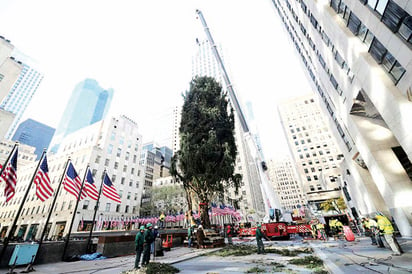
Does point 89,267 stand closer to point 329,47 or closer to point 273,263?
point 273,263

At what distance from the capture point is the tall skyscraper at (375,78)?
10.6m

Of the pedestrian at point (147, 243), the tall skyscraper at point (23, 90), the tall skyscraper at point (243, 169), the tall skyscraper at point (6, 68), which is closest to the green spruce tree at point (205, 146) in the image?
the tall skyscraper at point (243, 169)

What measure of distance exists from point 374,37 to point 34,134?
236927 mm

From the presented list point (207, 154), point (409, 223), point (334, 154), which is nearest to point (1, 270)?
point (207, 154)

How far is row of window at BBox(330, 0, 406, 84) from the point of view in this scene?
409 inches

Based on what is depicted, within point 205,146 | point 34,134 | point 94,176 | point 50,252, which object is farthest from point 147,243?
point 34,134

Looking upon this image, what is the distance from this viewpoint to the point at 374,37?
12.3 metres

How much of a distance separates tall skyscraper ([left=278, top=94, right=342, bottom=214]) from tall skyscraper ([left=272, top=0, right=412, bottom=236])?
4943cm

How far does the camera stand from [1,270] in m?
8.53

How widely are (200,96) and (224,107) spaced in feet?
10.9

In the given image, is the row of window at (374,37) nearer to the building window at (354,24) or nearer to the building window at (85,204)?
the building window at (354,24)

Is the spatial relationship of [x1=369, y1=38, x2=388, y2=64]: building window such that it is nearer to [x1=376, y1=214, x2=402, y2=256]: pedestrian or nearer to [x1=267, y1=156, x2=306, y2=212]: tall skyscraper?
[x1=376, y1=214, x2=402, y2=256]: pedestrian

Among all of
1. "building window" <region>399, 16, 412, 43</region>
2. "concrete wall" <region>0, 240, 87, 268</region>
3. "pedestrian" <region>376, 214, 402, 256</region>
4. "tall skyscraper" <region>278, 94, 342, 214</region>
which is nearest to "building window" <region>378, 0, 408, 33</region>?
"building window" <region>399, 16, 412, 43</region>

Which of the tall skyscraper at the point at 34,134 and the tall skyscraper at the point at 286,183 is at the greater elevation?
the tall skyscraper at the point at 34,134
